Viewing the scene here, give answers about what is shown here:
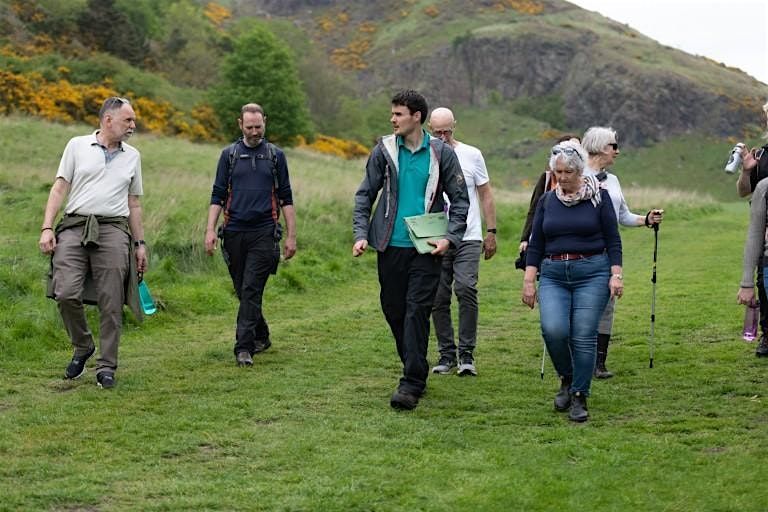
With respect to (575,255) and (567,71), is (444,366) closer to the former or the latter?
(575,255)

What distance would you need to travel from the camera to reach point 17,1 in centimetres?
6675

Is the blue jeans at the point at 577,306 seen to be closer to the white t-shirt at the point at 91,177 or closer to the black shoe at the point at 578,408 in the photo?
the black shoe at the point at 578,408

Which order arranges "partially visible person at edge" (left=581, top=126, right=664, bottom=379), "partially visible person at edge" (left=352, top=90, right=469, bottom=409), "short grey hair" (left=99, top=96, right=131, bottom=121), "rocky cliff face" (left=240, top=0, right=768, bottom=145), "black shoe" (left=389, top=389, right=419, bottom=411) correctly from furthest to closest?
"rocky cliff face" (left=240, top=0, right=768, bottom=145), "partially visible person at edge" (left=581, top=126, right=664, bottom=379), "short grey hair" (left=99, top=96, right=131, bottom=121), "partially visible person at edge" (left=352, top=90, right=469, bottom=409), "black shoe" (left=389, top=389, right=419, bottom=411)

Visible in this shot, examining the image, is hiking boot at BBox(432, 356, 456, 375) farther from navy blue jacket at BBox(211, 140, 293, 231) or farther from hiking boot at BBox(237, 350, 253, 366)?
navy blue jacket at BBox(211, 140, 293, 231)

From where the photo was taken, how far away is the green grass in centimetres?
568

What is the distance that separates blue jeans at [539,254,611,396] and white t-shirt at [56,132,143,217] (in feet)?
11.8

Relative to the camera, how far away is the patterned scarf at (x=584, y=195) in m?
7.44

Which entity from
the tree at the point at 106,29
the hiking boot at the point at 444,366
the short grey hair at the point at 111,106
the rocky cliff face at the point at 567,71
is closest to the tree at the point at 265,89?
the tree at the point at 106,29

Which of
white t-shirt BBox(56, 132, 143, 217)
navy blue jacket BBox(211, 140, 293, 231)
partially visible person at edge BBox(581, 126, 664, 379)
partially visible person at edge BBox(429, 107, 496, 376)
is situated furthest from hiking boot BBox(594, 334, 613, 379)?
white t-shirt BBox(56, 132, 143, 217)

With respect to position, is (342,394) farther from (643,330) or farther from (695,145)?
(695,145)

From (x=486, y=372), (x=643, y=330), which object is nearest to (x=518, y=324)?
(x=643, y=330)

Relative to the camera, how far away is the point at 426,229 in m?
7.85

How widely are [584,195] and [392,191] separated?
1.47m

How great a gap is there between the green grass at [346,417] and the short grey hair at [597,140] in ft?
6.66
